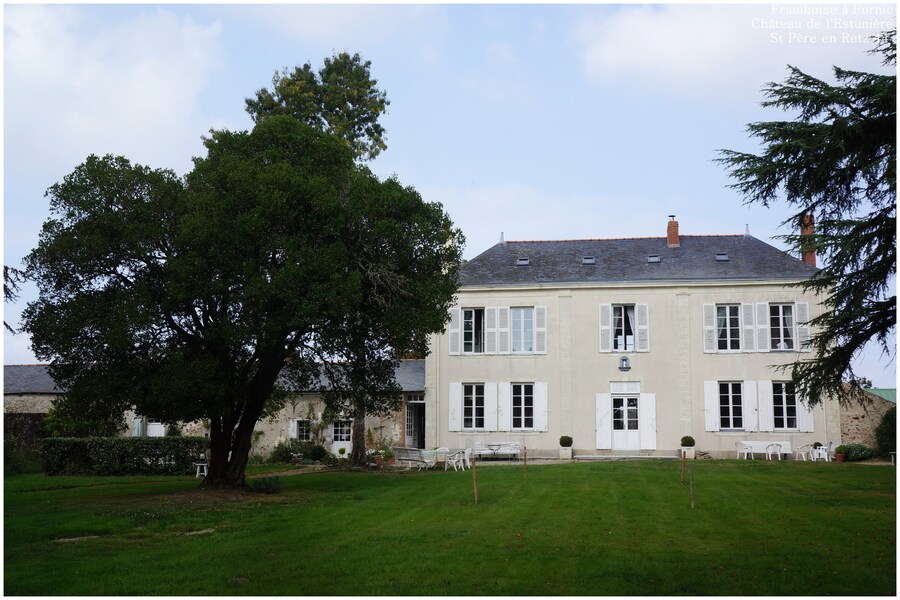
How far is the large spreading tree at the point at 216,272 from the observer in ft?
43.9

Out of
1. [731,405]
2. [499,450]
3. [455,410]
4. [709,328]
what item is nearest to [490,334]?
[455,410]

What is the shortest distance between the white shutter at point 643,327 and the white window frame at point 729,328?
1.84 meters

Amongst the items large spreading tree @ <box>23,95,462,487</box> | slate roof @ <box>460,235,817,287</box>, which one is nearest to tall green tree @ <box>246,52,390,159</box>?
slate roof @ <box>460,235,817,287</box>

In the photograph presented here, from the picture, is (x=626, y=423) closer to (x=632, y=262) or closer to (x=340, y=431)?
(x=632, y=262)

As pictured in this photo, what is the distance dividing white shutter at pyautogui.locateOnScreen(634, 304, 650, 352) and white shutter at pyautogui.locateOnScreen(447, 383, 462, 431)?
16.8 feet

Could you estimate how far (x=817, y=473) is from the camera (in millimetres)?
17453

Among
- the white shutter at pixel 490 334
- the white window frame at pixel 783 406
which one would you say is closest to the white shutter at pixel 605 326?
the white shutter at pixel 490 334

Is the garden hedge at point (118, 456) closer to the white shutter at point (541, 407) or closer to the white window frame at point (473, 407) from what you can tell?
the white window frame at point (473, 407)

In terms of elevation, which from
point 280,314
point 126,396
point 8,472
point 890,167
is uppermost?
point 890,167

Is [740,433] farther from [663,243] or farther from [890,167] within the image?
[890,167]

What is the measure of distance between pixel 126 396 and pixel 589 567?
892 cm

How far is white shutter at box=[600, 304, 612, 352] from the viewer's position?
2398 cm

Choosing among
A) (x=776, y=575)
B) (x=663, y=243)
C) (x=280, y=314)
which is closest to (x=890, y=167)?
(x=776, y=575)

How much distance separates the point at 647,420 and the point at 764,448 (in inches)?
120
